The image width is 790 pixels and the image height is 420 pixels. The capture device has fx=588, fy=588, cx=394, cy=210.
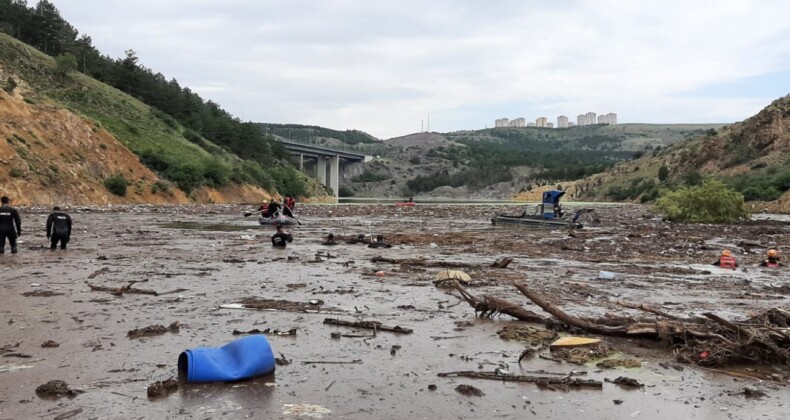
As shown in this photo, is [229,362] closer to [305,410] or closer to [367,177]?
[305,410]

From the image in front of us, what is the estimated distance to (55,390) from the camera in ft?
17.4

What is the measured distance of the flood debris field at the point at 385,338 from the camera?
5312mm

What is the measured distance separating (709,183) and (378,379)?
33505mm

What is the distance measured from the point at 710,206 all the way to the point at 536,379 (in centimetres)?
3217

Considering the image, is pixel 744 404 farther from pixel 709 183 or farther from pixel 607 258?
pixel 709 183

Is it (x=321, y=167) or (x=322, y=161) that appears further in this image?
(x=321, y=167)

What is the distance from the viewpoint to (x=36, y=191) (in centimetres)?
4316

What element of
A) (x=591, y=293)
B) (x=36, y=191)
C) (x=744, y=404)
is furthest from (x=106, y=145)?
(x=744, y=404)

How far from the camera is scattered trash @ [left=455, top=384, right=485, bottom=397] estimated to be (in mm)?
5598

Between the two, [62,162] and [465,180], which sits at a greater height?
[465,180]

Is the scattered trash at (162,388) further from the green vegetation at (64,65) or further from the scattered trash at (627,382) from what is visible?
the green vegetation at (64,65)

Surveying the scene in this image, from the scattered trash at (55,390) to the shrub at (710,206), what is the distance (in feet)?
114

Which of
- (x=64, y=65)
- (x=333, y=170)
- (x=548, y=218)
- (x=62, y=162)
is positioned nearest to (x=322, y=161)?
(x=333, y=170)

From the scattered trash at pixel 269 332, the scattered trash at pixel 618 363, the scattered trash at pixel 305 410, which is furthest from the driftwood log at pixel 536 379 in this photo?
the scattered trash at pixel 269 332
